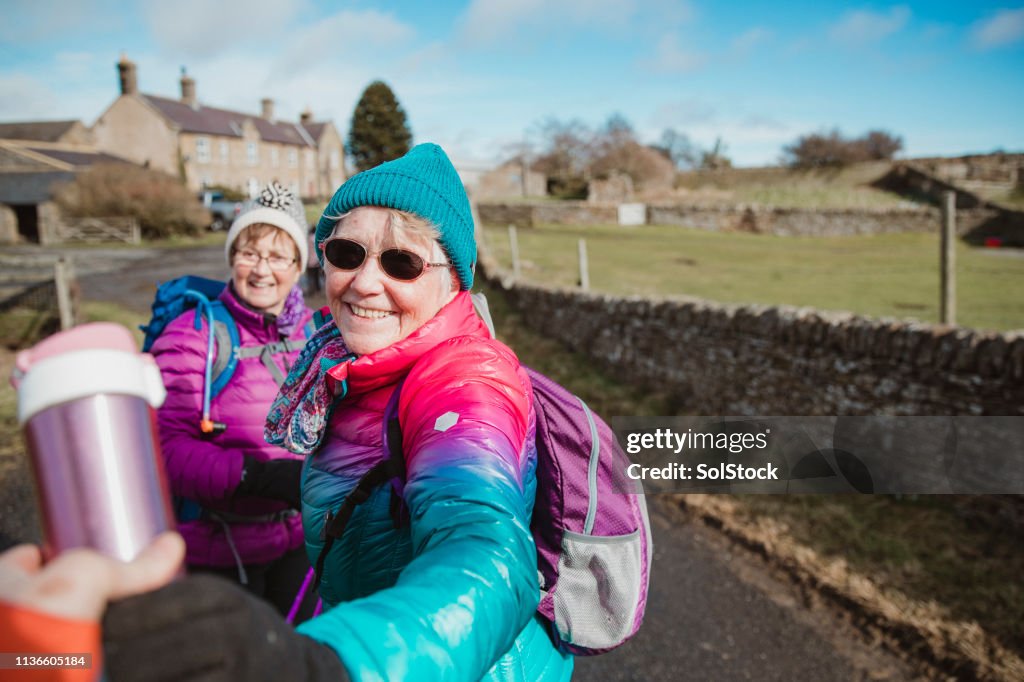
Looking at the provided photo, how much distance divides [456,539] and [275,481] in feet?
5.01

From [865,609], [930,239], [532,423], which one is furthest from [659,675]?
[930,239]

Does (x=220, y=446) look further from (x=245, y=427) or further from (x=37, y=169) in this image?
(x=37, y=169)

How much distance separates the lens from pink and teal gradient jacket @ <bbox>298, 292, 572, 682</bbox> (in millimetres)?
854

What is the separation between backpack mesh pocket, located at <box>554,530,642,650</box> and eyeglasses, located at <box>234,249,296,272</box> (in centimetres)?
188

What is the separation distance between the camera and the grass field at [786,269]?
37.4 feet

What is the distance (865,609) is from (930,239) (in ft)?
87.6

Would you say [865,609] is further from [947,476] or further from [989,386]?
[989,386]

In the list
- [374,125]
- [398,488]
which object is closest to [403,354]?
[398,488]

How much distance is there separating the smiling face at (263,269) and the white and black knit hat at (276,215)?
0.12 ft

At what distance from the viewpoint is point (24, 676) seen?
0.57 metres

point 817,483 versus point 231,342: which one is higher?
point 231,342

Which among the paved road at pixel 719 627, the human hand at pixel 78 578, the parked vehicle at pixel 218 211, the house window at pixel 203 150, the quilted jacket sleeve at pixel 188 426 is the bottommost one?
the paved road at pixel 719 627

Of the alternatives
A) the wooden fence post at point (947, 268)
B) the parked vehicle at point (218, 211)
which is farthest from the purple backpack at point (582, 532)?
the parked vehicle at point (218, 211)

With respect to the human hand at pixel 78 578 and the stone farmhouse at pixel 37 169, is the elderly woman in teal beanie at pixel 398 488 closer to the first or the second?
the human hand at pixel 78 578
